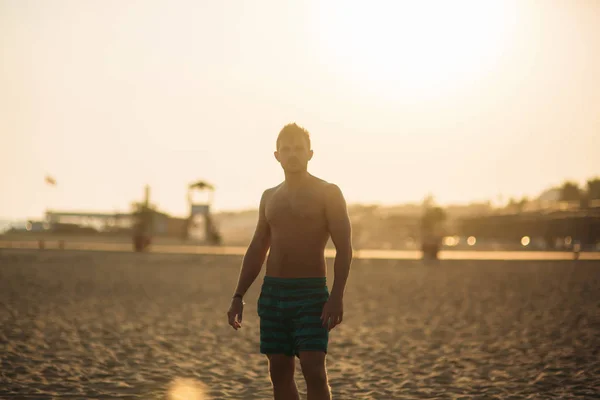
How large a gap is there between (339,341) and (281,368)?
220 inches

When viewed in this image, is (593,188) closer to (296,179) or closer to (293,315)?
(296,179)

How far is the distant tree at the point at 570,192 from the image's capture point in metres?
117

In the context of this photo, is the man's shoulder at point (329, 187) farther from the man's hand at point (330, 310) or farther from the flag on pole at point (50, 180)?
the flag on pole at point (50, 180)

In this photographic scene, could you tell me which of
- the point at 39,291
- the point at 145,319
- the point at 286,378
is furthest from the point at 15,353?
the point at 39,291

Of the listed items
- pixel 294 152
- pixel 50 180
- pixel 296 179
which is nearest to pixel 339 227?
pixel 296 179

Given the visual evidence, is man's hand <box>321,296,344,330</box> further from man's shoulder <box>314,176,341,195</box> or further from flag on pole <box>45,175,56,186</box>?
flag on pole <box>45,175,56,186</box>

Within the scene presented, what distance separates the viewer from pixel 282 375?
12.7ft

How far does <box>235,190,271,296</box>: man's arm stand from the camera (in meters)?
4.03

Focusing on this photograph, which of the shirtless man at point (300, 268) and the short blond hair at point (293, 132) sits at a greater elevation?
the short blond hair at point (293, 132)

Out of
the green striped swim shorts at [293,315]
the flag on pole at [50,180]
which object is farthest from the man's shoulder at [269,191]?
the flag on pole at [50,180]

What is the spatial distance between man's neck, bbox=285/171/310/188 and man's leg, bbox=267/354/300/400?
0.93m

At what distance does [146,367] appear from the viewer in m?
7.21

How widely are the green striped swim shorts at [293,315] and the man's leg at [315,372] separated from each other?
0.10 feet

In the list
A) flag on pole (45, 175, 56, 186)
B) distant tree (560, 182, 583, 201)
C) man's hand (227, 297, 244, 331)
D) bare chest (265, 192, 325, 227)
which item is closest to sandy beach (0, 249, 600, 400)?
man's hand (227, 297, 244, 331)
